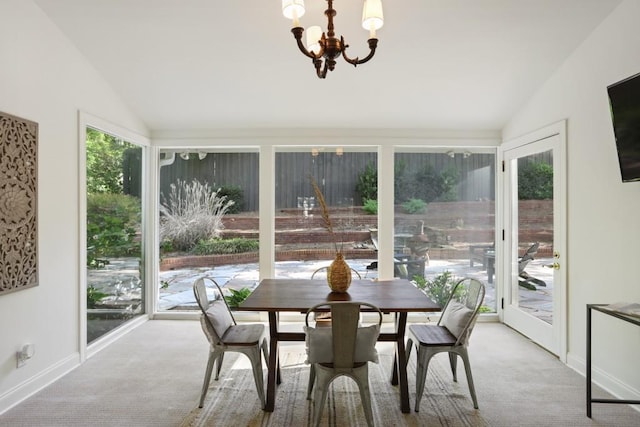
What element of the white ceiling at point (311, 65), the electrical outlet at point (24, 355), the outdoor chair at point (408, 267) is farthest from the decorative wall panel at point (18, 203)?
the outdoor chair at point (408, 267)

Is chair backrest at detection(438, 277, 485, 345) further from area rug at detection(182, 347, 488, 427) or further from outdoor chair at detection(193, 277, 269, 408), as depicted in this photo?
outdoor chair at detection(193, 277, 269, 408)

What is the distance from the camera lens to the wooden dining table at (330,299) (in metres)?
2.55

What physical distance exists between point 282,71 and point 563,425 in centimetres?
334

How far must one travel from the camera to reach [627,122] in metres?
2.39

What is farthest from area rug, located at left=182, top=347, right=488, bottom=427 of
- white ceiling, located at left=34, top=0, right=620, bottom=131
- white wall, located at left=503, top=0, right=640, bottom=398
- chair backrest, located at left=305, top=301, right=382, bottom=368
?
white ceiling, located at left=34, top=0, right=620, bottom=131

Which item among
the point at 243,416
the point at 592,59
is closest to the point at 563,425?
the point at 243,416

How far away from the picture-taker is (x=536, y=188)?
3.89 m

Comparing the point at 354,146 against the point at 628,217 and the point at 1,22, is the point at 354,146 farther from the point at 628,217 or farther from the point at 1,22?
the point at 1,22

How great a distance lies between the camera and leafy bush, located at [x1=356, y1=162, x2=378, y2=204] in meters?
4.62

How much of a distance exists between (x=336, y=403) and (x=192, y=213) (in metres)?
2.89

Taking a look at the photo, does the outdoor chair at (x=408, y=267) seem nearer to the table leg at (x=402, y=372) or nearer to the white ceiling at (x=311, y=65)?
the white ceiling at (x=311, y=65)

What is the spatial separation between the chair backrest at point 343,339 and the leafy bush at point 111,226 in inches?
94.5

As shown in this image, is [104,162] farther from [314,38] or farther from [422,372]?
[422,372]

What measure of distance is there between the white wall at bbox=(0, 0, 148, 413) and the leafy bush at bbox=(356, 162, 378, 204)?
2.73 meters
